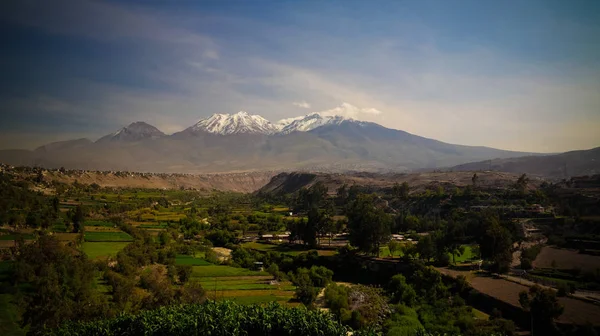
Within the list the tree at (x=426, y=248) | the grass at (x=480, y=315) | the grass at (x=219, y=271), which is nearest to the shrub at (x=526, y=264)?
the tree at (x=426, y=248)

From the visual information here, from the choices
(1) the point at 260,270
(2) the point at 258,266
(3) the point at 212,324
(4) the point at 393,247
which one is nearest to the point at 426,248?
(4) the point at 393,247

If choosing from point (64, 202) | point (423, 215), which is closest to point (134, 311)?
point (64, 202)

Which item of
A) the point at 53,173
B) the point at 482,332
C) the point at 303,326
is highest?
the point at 53,173

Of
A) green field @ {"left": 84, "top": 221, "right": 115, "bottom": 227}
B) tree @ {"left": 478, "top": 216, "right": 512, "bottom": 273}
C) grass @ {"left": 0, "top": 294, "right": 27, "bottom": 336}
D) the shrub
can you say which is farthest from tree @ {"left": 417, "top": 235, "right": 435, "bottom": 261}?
Answer: green field @ {"left": 84, "top": 221, "right": 115, "bottom": 227}

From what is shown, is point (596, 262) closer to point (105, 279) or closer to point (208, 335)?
point (208, 335)

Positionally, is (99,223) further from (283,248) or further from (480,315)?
(480,315)

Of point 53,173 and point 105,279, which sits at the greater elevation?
point 53,173

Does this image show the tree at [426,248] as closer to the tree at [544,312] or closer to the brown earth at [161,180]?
the tree at [544,312]
